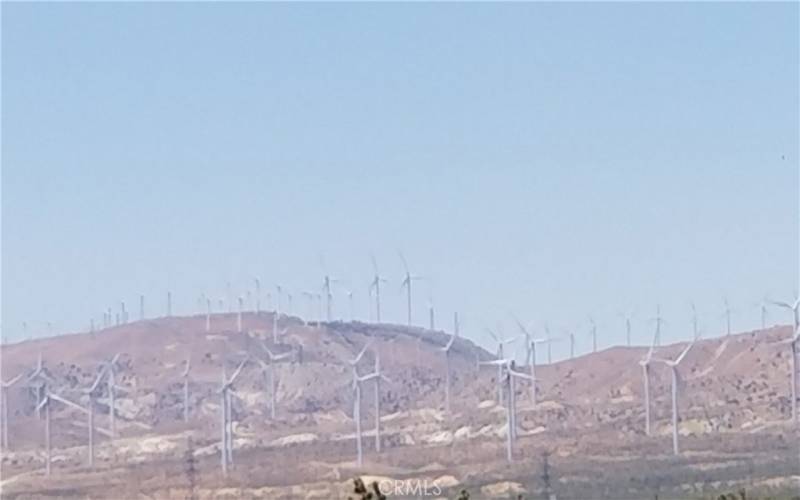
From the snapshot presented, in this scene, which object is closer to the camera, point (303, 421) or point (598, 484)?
point (598, 484)

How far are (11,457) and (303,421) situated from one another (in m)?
37.5

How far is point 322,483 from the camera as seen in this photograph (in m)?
96.1

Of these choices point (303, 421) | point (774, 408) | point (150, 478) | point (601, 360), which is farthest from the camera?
point (601, 360)

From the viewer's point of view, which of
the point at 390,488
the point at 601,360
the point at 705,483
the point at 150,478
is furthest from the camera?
the point at 601,360

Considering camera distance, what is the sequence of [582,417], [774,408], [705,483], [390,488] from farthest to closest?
1. [582,417]
2. [774,408]
3. [705,483]
4. [390,488]

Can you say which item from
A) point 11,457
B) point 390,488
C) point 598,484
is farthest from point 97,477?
point 390,488

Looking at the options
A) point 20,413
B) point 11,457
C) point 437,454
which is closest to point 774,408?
point 437,454

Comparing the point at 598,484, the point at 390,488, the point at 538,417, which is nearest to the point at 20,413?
the point at 538,417

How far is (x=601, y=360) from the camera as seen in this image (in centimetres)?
19525

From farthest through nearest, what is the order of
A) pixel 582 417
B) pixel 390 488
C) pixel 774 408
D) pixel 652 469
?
pixel 582 417 → pixel 774 408 → pixel 652 469 → pixel 390 488

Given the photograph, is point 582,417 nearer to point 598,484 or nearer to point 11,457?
point 11,457

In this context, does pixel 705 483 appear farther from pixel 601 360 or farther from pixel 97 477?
pixel 601 360

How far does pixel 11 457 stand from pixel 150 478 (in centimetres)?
4038

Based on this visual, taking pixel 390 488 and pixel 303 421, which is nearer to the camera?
pixel 390 488
